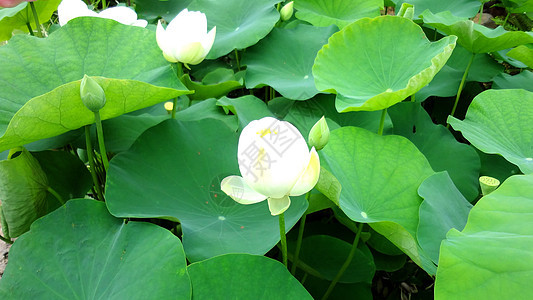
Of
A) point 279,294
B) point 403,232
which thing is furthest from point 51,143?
point 403,232

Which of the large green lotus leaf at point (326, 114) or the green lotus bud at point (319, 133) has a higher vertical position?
the green lotus bud at point (319, 133)

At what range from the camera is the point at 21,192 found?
89 centimetres

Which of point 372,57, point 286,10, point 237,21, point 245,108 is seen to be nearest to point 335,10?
point 286,10

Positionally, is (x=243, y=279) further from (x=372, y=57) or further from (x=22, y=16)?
(x=22, y=16)

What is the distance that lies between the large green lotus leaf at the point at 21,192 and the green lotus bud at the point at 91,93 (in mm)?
288

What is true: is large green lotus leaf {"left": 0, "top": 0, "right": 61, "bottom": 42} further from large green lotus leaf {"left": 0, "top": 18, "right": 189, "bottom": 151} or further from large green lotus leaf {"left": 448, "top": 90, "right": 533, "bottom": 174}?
large green lotus leaf {"left": 448, "top": 90, "right": 533, "bottom": 174}

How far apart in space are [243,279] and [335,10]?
4.08ft

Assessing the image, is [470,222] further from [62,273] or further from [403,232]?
[62,273]

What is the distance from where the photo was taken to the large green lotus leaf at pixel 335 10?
4.78ft

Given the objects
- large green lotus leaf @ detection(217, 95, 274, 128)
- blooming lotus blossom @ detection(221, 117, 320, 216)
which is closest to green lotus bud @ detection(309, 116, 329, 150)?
blooming lotus blossom @ detection(221, 117, 320, 216)

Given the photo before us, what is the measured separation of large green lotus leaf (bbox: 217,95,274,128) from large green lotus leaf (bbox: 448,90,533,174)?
1.53ft

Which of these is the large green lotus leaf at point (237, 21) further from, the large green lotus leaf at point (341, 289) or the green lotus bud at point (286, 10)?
the large green lotus leaf at point (341, 289)

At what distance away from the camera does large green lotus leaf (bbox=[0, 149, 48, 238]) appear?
0.87 meters

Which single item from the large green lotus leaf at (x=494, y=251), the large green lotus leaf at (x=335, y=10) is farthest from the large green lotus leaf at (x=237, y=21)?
the large green lotus leaf at (x=494, y=251)
